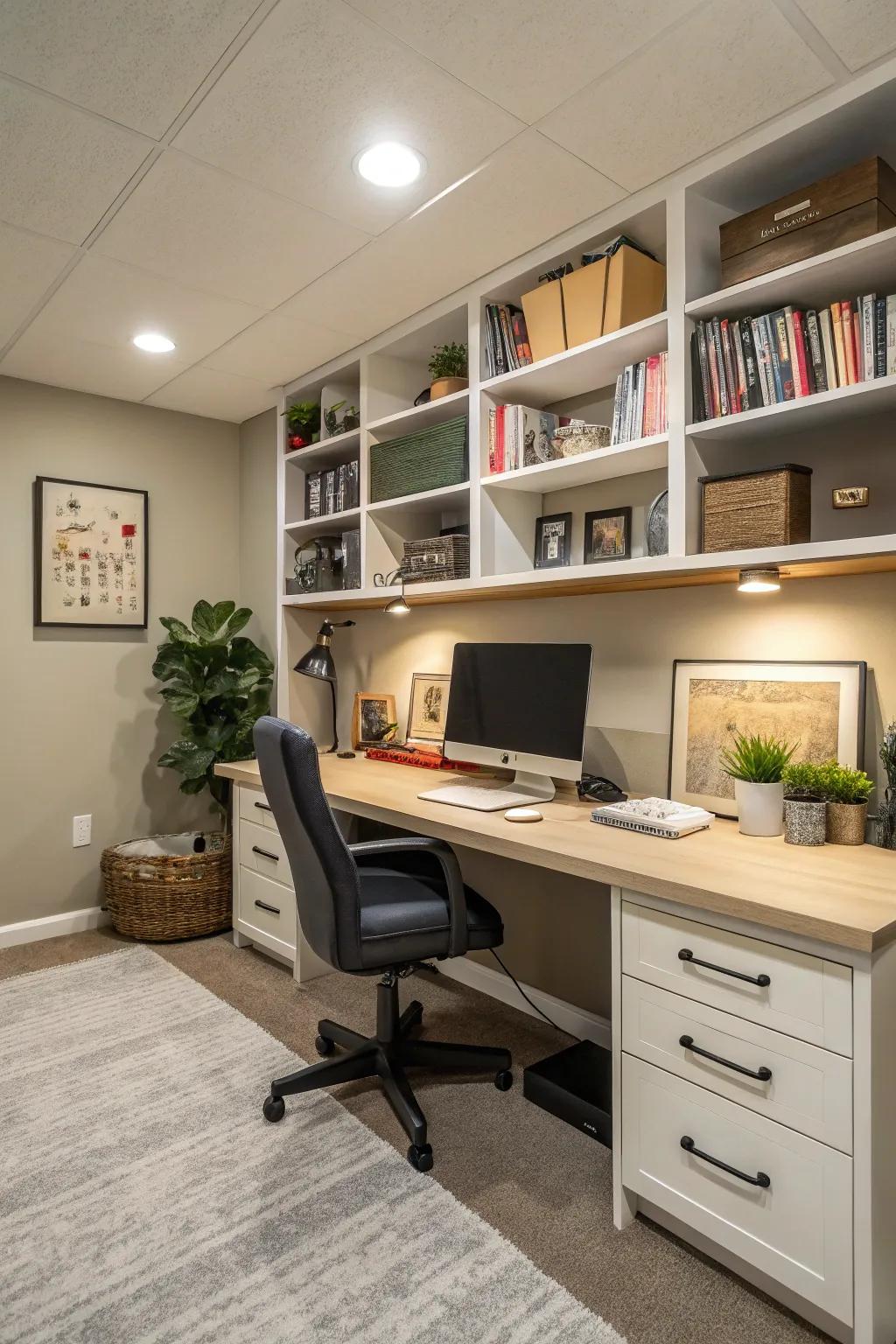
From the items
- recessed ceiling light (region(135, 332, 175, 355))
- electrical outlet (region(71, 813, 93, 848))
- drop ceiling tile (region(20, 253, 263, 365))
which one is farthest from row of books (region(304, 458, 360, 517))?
electrical outlet (region(71, 813, 93, 848))

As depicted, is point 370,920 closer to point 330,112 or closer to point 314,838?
point 314,838

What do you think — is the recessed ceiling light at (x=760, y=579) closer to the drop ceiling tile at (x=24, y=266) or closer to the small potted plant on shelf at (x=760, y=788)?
the small potted plant on shelf at (x=760, y=788)

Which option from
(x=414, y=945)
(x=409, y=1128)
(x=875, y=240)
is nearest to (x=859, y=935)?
(x=414, y=945)

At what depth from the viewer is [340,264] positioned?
7.73 ft

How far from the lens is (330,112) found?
1.67 m

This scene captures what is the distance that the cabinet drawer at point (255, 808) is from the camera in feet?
9.86

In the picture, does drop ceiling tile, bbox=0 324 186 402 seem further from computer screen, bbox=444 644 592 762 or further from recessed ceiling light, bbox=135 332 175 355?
computer screen, bbox=444 644 592 762

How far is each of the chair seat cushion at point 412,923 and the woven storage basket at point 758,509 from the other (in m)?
1.08

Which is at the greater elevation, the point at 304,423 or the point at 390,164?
the point at 390,164

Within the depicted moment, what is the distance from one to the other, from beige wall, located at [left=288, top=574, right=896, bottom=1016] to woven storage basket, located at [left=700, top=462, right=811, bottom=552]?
26 centimetres

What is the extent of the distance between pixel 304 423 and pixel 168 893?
204cm

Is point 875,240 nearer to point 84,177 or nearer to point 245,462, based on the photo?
point 84,177

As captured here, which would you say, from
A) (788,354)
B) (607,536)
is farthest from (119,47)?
(607,536)

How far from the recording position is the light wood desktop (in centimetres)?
130
